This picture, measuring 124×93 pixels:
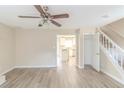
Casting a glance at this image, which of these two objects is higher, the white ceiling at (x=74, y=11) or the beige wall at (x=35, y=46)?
the white ceiling at (x=74, y=11)

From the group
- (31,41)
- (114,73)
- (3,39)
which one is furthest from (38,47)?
(114,73)

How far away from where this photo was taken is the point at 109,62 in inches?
261

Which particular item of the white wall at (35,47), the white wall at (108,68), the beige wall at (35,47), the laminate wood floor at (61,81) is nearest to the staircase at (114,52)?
the white wall at (108,68)

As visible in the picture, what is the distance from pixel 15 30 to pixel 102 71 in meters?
5.27

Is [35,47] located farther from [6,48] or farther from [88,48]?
[88,48]

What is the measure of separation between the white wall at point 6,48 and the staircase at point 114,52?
14.9ft

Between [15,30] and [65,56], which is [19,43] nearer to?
[15,30]

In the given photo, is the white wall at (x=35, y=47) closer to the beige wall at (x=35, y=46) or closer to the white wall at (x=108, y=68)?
the beige wall at (x=35, y=46)

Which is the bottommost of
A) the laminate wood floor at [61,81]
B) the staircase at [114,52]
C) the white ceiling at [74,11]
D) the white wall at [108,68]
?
the laminate wood floor at [61,81]

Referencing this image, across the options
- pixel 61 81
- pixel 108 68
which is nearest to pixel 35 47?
pixel 61 81

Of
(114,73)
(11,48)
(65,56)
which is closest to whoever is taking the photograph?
(114,73)

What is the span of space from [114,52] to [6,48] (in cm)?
492

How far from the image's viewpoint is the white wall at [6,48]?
23.0ft

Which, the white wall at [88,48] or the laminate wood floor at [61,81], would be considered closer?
the laminate wood floor at [61,81]
